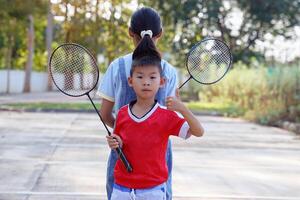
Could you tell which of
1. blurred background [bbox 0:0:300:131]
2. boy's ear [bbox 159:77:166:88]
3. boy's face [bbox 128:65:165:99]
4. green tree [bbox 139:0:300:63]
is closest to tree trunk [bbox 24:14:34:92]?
blurred background [bbox 0:0:300:131]

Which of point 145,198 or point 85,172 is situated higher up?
Result: point 145,198

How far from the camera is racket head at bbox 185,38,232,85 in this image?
432 cm

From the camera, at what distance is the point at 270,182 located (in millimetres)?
8852

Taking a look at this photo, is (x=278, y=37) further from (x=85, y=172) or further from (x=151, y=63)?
(x=151, y=63)

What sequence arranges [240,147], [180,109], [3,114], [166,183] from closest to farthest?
1. [180,109]
2. [166,183]
3. [240,147]
4. [3,114]

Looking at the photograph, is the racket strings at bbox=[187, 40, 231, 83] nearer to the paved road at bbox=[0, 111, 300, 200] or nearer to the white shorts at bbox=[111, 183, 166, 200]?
the white shorts at bbox=[111, 183, 166, 200]

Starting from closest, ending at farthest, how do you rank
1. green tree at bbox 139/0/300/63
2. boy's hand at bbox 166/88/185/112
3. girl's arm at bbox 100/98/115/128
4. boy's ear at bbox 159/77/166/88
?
1. boy's hand at bbox 166/88/185/112
2. boy's ear at bbox 159/77/166/88
3. girl's arm at bbox 100/98/115/128
4. green tree at bbox 139/0/300/63

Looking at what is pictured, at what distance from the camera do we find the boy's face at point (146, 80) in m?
3.83

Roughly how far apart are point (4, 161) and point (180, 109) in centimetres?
675

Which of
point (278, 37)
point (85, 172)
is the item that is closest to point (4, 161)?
point (85, 172)

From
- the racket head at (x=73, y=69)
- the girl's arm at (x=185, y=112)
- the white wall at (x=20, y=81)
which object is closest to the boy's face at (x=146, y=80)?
the girl's arm at (x=185, y=112)

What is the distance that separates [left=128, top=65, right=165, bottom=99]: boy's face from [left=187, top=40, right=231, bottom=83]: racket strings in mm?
498

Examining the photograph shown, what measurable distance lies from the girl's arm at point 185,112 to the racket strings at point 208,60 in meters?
0.45

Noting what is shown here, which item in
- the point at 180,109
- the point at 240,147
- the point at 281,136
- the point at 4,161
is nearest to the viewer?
the point at 180,109
